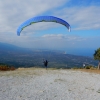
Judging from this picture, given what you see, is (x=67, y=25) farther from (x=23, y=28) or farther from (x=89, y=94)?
(x=89, y=94)

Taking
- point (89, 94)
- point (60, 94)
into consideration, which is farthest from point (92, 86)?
point (60, 94)

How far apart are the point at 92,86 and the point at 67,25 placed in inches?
394

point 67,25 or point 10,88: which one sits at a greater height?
point 67,25

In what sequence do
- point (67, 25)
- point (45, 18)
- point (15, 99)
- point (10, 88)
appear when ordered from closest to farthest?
point (15, 99) < point (10, 88) < point (45, 18) < point (67, 25)

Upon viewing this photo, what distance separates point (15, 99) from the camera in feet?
52.1

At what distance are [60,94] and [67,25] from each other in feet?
41.6

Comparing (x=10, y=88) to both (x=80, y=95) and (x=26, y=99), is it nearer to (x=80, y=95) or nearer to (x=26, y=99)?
(x=26, y=99)

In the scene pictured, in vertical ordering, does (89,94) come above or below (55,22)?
below

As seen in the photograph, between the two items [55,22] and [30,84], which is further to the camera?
[55,22]

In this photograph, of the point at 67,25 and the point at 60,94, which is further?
the point at 67,25

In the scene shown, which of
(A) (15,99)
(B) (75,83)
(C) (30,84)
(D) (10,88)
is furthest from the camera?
(B) (75,83)

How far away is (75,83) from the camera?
2316 cm

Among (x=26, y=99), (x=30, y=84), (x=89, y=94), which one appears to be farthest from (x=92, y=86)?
(x=26, y=99)

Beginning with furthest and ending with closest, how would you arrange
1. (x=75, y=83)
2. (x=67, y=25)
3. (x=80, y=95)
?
(x=67, y=25) → (x=75, y=83) → (x=80, y=95)
